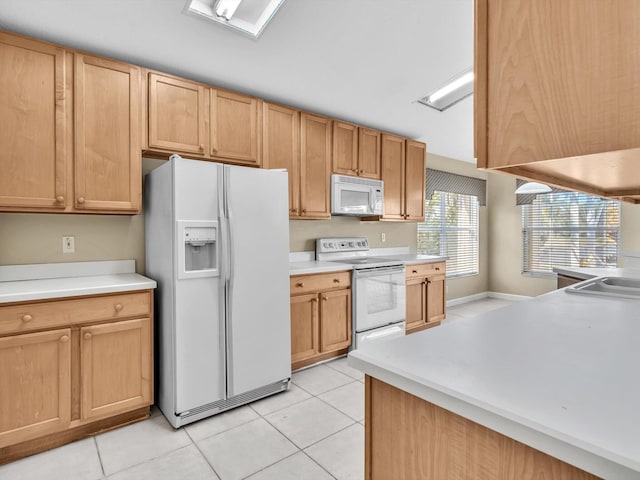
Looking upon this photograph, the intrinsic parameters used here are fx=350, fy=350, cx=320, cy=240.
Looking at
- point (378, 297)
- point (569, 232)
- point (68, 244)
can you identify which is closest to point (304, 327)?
point (378, 297)

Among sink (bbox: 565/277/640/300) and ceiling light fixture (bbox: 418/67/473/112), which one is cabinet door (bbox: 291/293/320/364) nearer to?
sink (bbox: 565/277/640/300)

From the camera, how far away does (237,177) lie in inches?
94.0

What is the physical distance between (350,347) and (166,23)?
9.66 ft

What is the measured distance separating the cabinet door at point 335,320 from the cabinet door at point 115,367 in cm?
143

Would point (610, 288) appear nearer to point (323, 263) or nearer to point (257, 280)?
point (257, 280)

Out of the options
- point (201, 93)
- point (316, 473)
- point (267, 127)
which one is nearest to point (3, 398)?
point (316, 473)

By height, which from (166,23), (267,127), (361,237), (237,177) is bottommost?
(361,237)

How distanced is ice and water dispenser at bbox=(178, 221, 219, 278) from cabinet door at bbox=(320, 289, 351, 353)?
112cm

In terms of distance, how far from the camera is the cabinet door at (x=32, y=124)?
6.66 ft

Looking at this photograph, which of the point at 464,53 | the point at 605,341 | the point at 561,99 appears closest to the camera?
the point at 561,99

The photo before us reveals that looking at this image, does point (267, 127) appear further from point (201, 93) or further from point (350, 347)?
point (350, 347)

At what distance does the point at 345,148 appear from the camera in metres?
3.65

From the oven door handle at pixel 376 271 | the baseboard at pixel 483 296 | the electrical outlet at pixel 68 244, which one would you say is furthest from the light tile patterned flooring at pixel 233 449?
the baseboard at pixel 483 296

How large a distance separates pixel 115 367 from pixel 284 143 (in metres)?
2.17
